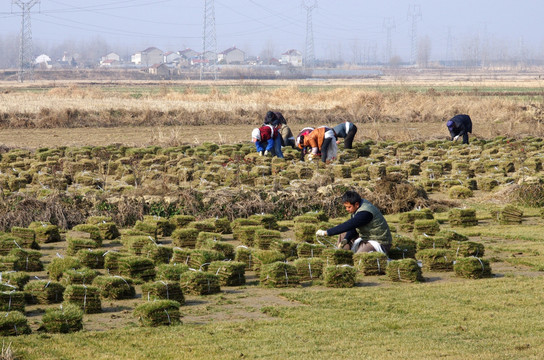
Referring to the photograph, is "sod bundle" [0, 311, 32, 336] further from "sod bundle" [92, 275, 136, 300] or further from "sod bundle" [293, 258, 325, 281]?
"sod bundle" [293, 258, 325, 281]

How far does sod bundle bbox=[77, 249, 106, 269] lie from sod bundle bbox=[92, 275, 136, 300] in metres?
1.64

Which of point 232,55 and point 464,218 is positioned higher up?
point 232,55

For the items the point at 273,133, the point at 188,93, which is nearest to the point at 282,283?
the point at 273,133

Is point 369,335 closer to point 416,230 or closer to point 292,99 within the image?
point 416,230

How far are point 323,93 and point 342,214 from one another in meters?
29.1

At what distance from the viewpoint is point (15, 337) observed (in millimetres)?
7742

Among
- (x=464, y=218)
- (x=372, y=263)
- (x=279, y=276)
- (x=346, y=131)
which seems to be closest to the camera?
(x=279, y=276)

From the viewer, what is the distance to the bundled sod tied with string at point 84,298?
9.17 m

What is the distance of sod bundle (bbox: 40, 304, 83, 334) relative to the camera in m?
8.07

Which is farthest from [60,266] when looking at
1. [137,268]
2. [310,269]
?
[310,269]

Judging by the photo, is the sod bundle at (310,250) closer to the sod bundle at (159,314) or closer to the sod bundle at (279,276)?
the sod bundle at (279,276)

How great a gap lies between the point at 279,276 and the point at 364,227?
175cm

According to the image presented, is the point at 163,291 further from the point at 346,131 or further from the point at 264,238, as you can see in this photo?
the point at 346,131

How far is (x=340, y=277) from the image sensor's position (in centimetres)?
1034
